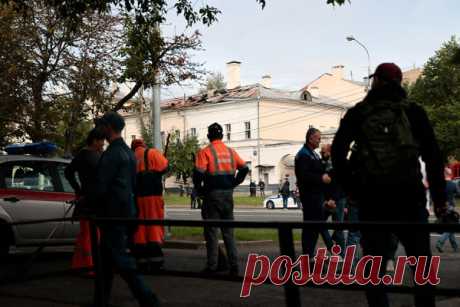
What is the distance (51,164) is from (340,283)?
304 inches

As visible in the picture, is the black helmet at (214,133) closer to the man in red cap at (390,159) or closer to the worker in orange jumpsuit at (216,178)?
the worker in orange jumpsuit at (216,178)

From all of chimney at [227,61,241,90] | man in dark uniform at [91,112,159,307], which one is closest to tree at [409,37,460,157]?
chimney at [227,61,241,90]

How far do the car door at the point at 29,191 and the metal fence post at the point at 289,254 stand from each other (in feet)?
22.4

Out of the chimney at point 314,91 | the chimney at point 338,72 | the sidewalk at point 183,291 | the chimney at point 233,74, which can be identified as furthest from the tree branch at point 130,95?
the chimney at point 338,72

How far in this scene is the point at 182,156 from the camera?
64375 mm

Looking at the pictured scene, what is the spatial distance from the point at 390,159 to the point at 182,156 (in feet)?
199

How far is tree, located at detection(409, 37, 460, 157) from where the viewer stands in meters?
51.9

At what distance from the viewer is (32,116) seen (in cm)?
1712

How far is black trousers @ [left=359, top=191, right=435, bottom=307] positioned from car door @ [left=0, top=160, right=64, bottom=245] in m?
6.79

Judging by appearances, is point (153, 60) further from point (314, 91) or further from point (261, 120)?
point (314, 91)

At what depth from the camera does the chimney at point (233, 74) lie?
74.4m

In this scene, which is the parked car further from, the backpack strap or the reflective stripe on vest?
the reflective stripe on vest

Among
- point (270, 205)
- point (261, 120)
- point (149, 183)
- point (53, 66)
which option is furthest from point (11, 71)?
point (261, 120)

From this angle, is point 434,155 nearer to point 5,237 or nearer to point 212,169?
point 212,169
